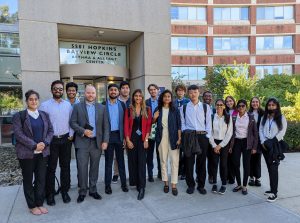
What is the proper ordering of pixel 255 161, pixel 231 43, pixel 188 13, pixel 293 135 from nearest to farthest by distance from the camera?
pixel 255 161, pixel 293 135, pixel 188 13, pixel 231 43

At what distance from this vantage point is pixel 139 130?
4.88 metres

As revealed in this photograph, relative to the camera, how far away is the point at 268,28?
3344 cm

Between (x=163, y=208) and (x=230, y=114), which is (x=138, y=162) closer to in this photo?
(x=163, y=208)

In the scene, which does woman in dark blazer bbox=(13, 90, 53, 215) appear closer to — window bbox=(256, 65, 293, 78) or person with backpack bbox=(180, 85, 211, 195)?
person with backpack bbox=(180, 85, 211, 195)

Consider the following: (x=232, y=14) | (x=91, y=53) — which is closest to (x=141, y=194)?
(x=91, y=53)

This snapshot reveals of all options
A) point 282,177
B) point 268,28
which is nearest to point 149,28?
point 282,177

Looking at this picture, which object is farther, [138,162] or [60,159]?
[138,162]

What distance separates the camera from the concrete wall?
7.10 m

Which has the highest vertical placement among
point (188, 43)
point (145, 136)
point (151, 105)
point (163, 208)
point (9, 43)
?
point (188, 43)

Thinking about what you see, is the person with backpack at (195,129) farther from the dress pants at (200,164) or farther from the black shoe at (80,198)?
the black shoe at (80,198)

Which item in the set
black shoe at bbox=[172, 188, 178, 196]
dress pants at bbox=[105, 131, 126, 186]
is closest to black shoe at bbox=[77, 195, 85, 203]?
dress pants at bbox=[105, 131, 126, 186]

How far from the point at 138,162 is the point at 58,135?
150 centimetres

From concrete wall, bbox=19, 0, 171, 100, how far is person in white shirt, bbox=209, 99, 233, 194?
12.3 ft

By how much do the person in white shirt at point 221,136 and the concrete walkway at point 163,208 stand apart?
0.46m
